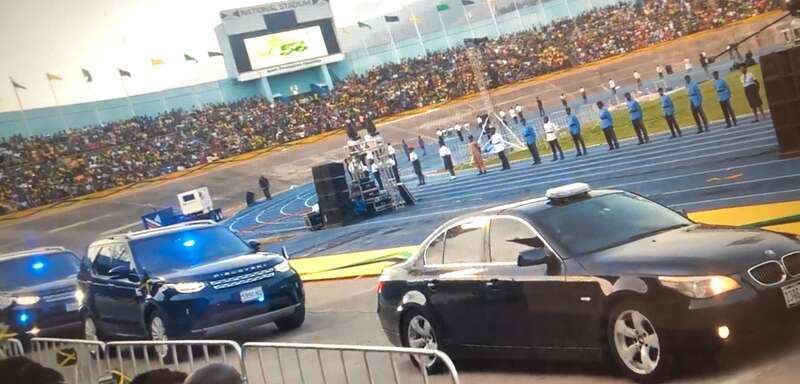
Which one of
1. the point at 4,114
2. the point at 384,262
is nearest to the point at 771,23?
the point at 384,262

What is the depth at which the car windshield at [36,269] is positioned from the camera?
36.3ft

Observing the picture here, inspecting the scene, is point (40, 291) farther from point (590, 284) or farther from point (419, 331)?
point (590, 284)

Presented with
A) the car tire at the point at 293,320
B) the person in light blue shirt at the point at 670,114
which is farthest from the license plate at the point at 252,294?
the person in light blue shirt at the point at 670,114

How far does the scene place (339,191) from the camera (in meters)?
16.1

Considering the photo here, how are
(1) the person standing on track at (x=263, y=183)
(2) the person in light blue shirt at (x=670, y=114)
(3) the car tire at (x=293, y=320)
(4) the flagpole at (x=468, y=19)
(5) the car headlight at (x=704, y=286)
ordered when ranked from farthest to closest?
(1) the person standing on track at (x=263, y=183) < (4) the flagpole at (x=468, y=19) < (3) the car tire at (x=293, y=320) < (2) the person in light blue shirt at (x=670, y=114) < (5) the car headlight at (x=704, y=286)

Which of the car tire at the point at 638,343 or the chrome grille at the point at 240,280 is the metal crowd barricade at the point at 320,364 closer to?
the car tire at the point at 638,343

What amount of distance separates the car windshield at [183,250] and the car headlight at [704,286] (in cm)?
631

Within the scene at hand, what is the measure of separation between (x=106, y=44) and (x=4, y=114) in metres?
1.59

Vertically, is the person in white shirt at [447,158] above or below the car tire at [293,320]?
above

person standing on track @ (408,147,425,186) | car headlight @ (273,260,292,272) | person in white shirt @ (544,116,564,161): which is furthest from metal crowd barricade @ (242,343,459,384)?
person standing on track @ (408,147,425,186)

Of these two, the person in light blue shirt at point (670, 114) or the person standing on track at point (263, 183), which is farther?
the person standing on track at point (263, 183)

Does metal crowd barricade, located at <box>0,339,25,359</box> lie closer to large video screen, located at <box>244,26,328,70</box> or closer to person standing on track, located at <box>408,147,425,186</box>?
large video screen, located at <box>244,26,328,70</box>

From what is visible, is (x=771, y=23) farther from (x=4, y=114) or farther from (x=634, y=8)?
(x=4, y=114)

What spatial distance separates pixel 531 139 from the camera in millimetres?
11430
